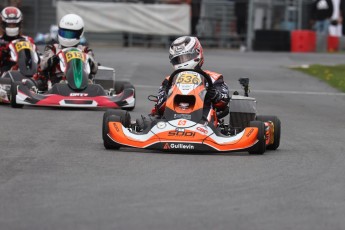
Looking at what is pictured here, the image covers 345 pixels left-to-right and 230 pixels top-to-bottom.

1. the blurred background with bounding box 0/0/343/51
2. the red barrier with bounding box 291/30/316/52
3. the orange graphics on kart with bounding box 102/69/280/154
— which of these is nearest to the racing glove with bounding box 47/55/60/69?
the orange graphics on kart with bounding box 102/69/280/154

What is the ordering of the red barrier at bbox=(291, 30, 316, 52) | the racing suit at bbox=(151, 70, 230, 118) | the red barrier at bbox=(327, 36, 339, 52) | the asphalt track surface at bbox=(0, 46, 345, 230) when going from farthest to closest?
the red barrier at bbox=(327, 36, 339, 52) < the red barrier at bbox=(291, 30, 316, 52) < the racing suit at bbox=(151, 70, 230, 118) < the asphalt track surface at bbox=(0, 46, 345, 230)

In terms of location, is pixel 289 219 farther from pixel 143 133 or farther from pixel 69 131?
pixel 69 131

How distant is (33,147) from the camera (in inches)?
411

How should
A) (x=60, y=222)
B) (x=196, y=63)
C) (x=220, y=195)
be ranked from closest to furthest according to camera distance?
(x=60, y=222) → (x=220, y=195) → (x=196, y=63)

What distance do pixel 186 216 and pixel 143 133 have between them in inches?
138

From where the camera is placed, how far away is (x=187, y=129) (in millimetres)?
10133

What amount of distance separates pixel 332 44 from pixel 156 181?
2764cm

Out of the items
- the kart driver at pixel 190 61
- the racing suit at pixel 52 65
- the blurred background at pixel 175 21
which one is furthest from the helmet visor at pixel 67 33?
the blurred background at pixel 175 21

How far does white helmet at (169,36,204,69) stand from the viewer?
11.0 m

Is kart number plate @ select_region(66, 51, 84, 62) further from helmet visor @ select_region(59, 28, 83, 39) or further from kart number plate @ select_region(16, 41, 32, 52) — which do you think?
kart number plate @ select_region(16, 41, 32, 52)

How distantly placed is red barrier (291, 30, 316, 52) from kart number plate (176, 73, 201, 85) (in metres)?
23.5

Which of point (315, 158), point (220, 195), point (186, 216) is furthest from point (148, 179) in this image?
point (315, 158)

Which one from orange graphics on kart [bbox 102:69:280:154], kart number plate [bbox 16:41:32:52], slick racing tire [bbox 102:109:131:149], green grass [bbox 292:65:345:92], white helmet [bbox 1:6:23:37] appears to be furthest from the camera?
green grass [bbox 292:65:345:92]

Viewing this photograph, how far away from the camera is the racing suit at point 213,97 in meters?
10.8
